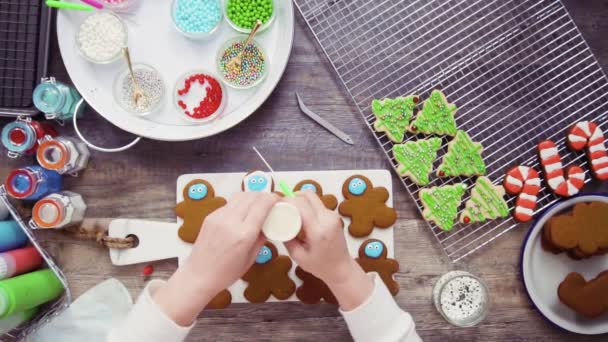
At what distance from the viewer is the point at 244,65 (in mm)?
1586

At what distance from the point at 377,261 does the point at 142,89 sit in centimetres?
81

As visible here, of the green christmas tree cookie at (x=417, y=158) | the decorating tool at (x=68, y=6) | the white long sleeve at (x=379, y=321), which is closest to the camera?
the white long sleeve at (x=379, y=321)

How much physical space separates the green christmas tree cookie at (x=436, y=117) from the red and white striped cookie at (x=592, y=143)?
32 cm

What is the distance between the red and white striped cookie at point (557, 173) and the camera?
62.3 inches

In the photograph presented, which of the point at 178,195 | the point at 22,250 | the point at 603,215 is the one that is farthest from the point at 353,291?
the point at 22,250

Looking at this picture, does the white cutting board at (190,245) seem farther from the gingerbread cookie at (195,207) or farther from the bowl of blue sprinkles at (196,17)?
the bowl of blue sprinkles at (196,17)

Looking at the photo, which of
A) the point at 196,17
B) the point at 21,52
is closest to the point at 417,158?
the point at 196,17

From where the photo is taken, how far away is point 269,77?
158cm

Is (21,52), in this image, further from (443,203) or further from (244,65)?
(443,203)

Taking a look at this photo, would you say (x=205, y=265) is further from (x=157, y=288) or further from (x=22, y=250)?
(x=22, y=250)

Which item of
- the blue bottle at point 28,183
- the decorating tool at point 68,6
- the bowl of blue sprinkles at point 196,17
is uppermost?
the decorating tool at point 68,6

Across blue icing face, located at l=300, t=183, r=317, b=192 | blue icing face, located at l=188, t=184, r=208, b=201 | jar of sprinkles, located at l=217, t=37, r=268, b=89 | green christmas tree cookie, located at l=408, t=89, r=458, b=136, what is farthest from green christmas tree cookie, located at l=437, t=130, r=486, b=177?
blue icing face, located at l=188, t=184, r=208, b=201

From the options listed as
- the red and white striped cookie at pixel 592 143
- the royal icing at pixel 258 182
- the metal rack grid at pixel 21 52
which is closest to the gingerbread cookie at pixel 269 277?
the royal icing at pixel 258 182

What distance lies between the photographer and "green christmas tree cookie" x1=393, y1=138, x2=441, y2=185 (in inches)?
63.0
